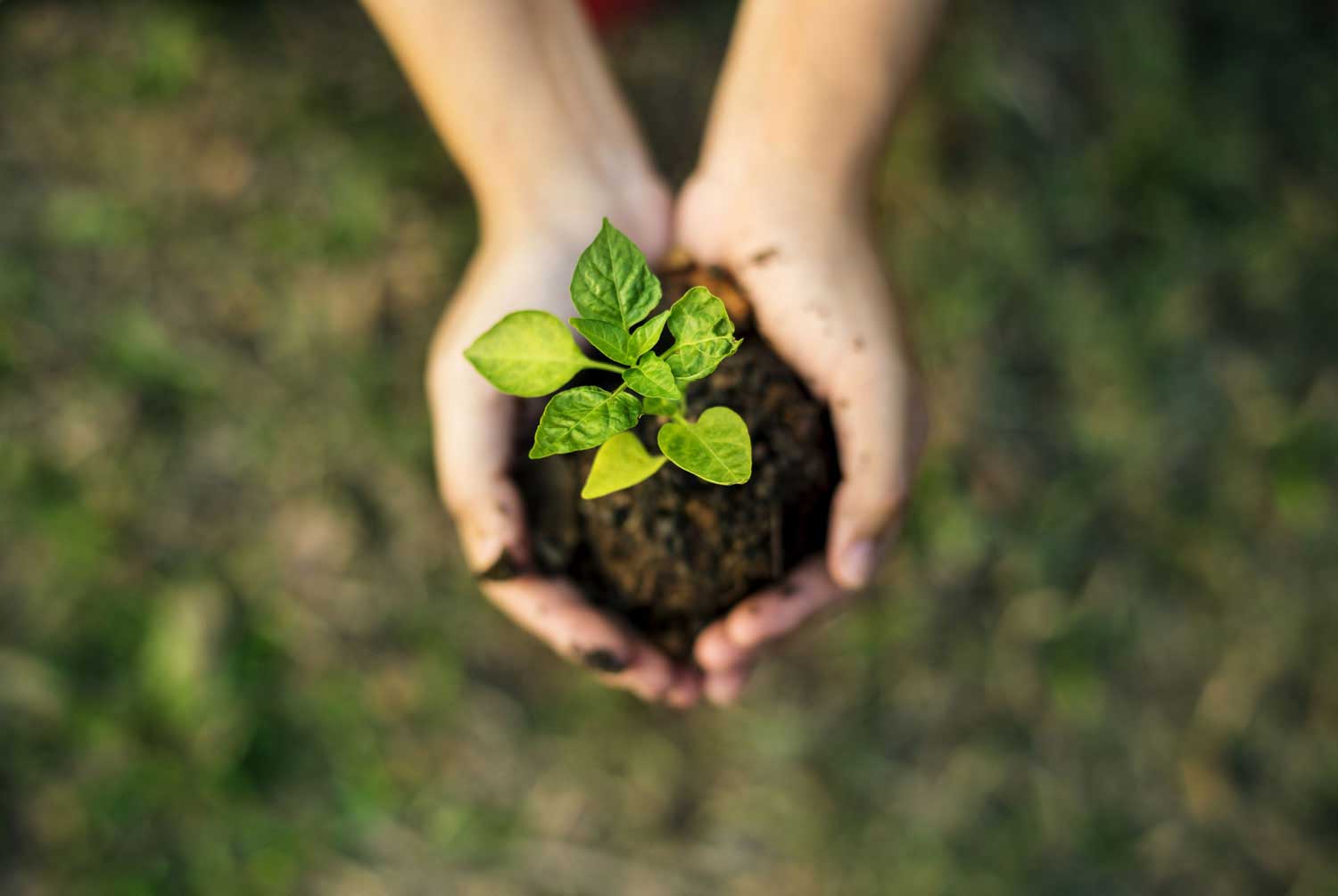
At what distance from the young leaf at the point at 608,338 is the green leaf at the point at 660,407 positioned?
80 mm

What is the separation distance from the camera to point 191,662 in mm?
2736

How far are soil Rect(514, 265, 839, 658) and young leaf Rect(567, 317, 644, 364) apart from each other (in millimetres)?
314

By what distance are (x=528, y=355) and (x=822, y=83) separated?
2.97 ft

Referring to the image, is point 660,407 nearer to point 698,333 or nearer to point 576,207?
point 698,333

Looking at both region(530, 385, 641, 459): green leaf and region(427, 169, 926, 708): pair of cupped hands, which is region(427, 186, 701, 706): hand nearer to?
region(427, 169, 926, 708): pair of cupped hands

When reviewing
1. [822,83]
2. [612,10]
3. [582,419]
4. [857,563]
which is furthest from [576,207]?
[612,10]

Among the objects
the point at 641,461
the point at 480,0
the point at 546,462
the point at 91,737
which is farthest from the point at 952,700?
the point at 91,737

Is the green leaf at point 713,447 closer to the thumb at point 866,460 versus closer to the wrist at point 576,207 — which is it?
the thumb at point 866,460

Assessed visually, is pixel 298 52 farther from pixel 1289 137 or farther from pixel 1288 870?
pixel 1288 870

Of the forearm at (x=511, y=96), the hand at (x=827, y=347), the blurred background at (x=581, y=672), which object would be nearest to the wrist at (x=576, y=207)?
the forearm at (x=511, y=96)

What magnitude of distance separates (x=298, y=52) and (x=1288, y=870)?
140 inches

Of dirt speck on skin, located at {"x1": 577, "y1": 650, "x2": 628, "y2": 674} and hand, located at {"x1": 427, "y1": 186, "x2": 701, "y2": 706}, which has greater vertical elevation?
hand, located at {"x1": 427, "y1": 186, "x2": 701, "y2": 706}

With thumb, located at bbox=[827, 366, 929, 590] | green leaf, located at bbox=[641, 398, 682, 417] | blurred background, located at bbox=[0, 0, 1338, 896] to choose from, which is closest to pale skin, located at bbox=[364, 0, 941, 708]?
thumb, located at bbox=[827, 366, 929, 590]

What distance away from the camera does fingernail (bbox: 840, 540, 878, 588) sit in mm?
1823
